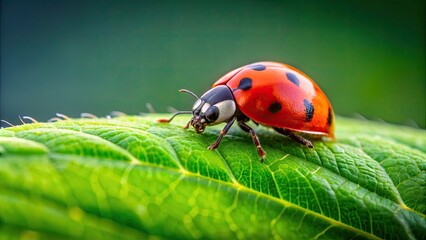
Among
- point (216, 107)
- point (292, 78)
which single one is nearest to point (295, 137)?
point (292, 78)

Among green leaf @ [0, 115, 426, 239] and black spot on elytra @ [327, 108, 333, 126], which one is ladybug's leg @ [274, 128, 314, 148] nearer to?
green leaf @ [0, 115, 426, 239]

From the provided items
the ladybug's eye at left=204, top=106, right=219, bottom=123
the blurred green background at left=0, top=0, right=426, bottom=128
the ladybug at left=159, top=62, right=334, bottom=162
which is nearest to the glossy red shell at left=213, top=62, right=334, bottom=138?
the ladybug at left=159, top=62, right=334, bottom=162

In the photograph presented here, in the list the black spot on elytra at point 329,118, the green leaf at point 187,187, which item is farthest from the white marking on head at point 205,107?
the black spot on elytra at point 329,118

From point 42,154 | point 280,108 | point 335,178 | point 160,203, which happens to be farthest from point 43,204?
point 280,108

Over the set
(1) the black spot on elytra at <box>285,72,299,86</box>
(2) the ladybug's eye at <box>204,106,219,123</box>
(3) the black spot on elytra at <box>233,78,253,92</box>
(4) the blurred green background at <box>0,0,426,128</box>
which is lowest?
(4) the blurred green background at <box>0,0,426,128</box>

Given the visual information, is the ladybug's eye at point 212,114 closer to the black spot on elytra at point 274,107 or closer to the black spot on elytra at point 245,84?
the black spot on elytra at point 245,84

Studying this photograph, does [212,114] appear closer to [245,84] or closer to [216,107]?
[216,107]
